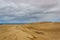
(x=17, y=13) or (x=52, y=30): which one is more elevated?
(x=17, y=13)

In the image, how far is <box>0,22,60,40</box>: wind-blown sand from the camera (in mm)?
1043

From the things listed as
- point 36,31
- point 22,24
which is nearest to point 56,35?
point 36,31

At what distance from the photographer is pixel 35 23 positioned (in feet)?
3.67

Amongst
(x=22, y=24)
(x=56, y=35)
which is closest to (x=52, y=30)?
(x=56, y=35)

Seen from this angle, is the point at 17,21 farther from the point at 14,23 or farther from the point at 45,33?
the point at 45,33

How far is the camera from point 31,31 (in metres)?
1.08

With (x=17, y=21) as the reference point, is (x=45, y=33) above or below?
below

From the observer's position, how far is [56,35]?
1062 millimetres

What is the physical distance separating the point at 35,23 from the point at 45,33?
0.15 m

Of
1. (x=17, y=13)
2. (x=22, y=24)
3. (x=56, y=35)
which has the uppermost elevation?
(x=17, y=13)

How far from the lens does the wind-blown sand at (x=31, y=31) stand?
1.04 meters

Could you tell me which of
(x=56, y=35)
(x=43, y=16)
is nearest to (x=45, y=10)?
(x=43, y=16)

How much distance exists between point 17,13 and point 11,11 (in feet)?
0.22

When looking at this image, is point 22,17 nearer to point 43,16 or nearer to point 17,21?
point 17,21
